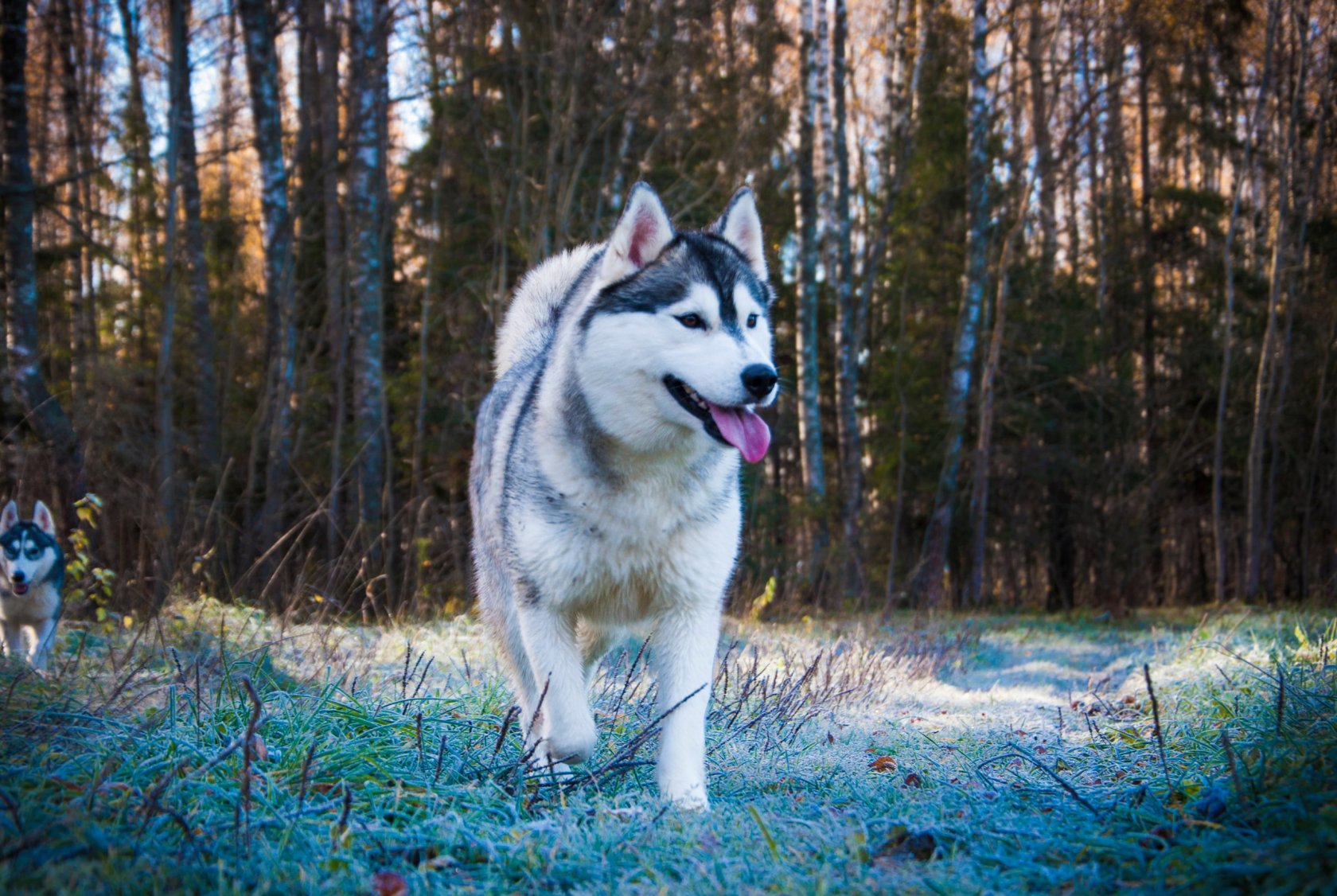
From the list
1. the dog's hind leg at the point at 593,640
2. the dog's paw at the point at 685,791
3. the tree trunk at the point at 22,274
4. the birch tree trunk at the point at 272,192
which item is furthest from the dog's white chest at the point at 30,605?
the birch tree trunk at the point at 272,192

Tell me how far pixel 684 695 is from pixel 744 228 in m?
1.81

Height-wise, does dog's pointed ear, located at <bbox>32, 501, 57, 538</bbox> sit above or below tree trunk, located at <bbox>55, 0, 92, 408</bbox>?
below

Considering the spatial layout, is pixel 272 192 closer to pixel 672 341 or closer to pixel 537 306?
pixel 537 306

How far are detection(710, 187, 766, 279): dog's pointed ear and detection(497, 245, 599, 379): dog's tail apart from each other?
79 centimetres

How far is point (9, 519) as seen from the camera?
22.0 ft

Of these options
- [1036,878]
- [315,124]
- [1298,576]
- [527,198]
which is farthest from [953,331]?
[1036,878]

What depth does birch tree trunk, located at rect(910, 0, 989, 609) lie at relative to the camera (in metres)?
14.6

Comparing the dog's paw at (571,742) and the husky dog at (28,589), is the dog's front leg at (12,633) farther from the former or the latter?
the dog's paw at (571,742)

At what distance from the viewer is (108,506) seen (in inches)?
451

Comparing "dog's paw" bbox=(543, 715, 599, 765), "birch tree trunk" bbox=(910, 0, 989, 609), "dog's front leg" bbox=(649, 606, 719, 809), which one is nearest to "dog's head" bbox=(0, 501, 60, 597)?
"dog's paw" bbox=(543, 715, 599, 765)

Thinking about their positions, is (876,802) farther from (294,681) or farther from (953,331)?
(953,331)

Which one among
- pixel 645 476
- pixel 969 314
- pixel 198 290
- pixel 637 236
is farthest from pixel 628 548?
pixel 969 314

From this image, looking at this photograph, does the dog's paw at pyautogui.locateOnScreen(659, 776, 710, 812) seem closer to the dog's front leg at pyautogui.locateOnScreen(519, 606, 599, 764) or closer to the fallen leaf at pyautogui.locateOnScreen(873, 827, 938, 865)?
the dog's front leg at pyautogui.locateOnScreen(519, 606, 599, 764)

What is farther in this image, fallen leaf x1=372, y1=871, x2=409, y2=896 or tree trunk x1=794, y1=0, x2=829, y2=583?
tree trunk x1=794, y1=0, x2=829, y2=583
